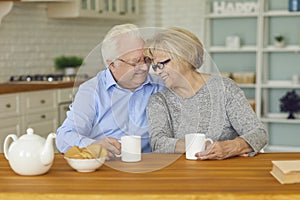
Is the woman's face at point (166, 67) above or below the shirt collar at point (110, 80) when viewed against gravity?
above

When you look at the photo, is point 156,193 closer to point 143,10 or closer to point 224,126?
point 224,126

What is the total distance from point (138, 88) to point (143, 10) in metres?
5.10

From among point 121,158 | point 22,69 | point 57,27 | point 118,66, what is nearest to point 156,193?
point 121,158

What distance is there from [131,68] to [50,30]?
3.88 m

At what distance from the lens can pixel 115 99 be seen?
86.0 inches

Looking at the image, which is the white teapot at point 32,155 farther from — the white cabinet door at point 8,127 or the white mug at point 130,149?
the white cabinet door at point 8,127

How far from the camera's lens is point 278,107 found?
647cm

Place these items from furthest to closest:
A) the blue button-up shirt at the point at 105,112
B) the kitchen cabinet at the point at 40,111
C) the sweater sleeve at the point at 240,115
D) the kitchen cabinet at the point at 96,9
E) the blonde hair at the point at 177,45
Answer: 1. the kitchen cabinet at the point at 96,9
2. the kitchen cabinet at the point at 40,111
3. the sweater sleeve at the point at 240,115
4. the blue button-up shirt at the point at 105,112
5. the blonde hair at the point at 177,45

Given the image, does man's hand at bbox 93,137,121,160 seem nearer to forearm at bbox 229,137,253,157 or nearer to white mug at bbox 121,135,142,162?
white mug at bbox 121,135,142,162

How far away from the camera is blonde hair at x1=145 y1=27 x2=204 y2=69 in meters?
2.03

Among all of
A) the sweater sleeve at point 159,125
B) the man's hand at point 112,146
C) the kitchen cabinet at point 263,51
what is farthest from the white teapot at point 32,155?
the kitchen cabinet at point 263,51

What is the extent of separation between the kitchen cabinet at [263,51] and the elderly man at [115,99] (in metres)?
4.20

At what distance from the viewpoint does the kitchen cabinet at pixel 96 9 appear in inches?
225

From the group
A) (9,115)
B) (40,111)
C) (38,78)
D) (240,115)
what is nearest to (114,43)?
(240,115)
